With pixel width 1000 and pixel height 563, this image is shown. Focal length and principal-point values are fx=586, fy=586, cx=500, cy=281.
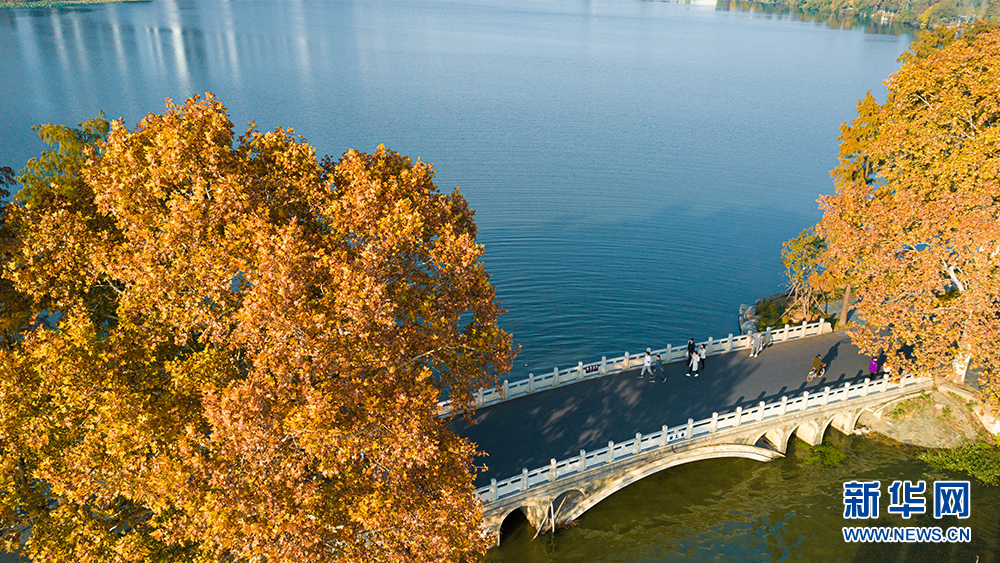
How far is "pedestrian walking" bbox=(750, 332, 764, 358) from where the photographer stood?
32375mm

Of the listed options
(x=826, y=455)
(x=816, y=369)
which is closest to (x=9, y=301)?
(x=816, y=369)

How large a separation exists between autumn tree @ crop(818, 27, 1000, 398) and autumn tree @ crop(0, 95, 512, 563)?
2159cm

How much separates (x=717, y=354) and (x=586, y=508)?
12.9m

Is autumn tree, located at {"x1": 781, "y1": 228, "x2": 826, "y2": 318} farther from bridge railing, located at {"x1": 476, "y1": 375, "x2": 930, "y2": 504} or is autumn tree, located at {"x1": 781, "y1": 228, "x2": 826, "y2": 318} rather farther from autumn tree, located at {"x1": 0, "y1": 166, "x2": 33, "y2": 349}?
autumn tree, located at {"x1": 0, "y1": 166, "x2": 33, "y2": 349}

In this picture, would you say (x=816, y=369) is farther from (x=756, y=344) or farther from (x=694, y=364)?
(x=694, y=364)

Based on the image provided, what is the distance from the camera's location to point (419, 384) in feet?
55.9

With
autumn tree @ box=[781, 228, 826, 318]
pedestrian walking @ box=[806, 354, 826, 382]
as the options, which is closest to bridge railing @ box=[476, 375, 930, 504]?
pedestrian walking @ box=[806, 354, 826, 382]

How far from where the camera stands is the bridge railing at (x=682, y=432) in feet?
76.6

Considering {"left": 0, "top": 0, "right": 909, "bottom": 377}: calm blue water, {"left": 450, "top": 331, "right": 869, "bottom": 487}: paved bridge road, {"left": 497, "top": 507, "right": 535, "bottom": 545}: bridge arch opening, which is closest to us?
{"left": 497, "top": 507, "right": 535, "bottom": 545}: bridge arch opening

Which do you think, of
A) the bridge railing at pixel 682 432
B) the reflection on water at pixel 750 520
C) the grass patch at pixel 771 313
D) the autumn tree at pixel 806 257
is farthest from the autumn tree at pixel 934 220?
the grass patch at pixel 771 313

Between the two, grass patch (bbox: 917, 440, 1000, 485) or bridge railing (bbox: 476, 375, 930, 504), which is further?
grass patch (bbox: 917, 440, 1000, 485)

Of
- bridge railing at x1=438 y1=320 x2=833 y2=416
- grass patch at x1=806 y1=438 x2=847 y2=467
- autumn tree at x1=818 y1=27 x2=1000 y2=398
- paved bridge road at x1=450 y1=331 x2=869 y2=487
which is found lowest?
grass patch at x1=806 y1=438 x2=847 y2=467

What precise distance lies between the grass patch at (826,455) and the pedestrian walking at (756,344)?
5541mm

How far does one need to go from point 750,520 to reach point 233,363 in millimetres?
22930
